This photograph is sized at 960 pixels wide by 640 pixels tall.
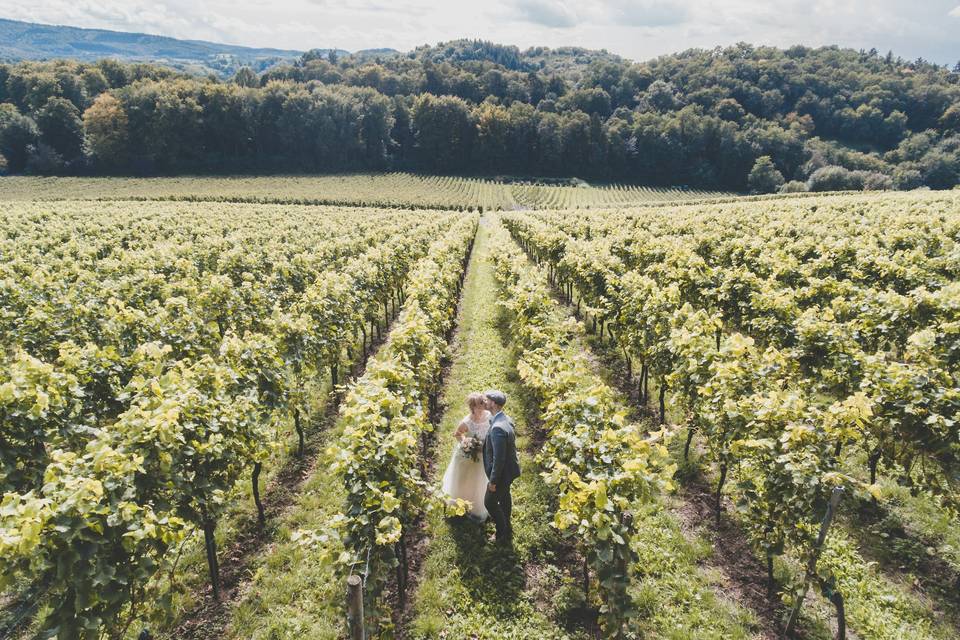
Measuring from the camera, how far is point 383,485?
5570 millimetres

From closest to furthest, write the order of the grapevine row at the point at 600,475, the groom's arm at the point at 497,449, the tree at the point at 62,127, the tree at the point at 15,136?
1. the grapevine row at the point at 600,475
2. the groom's arm at the point at 497,449
3. the tree at the point at 15,136
4. the tree at the point at 62,127

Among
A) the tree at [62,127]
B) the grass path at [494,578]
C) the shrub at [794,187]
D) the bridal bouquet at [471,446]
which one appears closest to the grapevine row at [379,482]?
the grass path at [494,578]

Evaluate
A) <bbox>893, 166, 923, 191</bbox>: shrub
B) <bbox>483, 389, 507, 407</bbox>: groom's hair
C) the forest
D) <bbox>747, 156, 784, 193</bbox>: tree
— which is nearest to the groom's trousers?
<bbox>483, 389, 507, 407</bbox>: groom's hair

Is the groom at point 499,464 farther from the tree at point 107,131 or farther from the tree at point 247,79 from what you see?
the tree at point 247,79

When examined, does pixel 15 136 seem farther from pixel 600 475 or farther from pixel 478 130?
pixel 600 475

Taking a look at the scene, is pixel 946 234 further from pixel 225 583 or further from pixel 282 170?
pixel 282 170

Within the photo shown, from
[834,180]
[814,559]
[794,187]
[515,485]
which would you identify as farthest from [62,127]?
[834,180]

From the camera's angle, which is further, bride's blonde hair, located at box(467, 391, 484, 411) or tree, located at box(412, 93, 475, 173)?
tree, located at box(412, 93, 475, 173)

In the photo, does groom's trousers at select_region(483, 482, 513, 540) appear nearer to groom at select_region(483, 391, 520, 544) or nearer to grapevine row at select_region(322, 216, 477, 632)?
groom at select_region(483, 391, 520, 544)

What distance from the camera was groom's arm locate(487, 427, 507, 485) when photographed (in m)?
6.43

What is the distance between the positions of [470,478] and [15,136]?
109390 millimetres

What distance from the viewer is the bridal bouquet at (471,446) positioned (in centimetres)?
701

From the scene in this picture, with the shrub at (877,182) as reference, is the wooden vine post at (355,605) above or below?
below

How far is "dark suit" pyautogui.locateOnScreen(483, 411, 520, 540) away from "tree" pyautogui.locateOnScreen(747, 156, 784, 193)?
331ft
